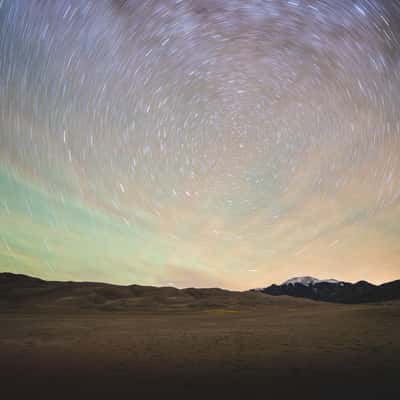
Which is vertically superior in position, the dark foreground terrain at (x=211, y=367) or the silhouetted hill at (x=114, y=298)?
the silhouetted hill at (x=114, y=298)

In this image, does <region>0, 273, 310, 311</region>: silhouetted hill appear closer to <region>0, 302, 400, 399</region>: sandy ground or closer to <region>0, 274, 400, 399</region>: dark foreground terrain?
<region>0, 274, 400, 399</region>: dark foreground terrain

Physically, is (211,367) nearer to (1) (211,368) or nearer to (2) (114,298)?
(1) (211,368)

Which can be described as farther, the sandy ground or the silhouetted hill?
the silhouetted hill

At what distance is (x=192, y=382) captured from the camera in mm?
9047

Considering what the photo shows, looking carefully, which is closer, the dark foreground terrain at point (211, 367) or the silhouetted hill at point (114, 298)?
the dark foreground terrain at point (211, 367)

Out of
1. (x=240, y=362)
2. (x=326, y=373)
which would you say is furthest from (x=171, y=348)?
(x=326, y=373)

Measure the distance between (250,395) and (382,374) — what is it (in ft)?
13.3

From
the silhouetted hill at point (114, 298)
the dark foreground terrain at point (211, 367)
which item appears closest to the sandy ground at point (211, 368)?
the dark foreground terrain at point (211, 367)

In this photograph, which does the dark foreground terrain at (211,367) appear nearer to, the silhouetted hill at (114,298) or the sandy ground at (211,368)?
Result: the sandy ground at (211,368)

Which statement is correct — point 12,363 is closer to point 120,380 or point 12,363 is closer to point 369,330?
point 120,380

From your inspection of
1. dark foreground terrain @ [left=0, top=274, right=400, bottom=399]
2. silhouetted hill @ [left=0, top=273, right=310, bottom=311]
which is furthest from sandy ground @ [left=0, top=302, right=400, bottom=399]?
silhouetted hill @ [left=0, top=273, right=310, bottom=311]

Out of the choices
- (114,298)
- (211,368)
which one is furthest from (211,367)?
(114,298)

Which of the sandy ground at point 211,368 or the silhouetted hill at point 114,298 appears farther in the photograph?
the silhouetted hill at point 114,298

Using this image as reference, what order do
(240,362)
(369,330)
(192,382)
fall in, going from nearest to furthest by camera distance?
(192,382)
(240,362)
(369,330)
